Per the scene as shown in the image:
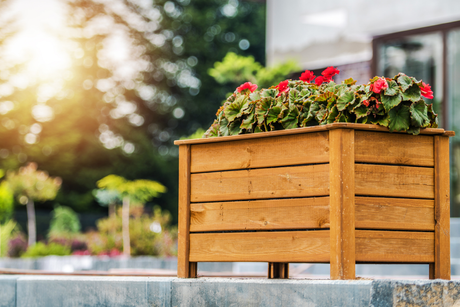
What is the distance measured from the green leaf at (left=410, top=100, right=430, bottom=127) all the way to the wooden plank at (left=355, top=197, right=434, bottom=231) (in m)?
0.36

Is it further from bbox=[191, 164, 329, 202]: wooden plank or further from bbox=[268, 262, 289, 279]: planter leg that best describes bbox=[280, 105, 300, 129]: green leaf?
bbox=[268, 262, 289, 279]: planter leg

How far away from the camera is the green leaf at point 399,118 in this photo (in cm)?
263

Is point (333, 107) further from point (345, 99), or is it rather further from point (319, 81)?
point (319, 81)

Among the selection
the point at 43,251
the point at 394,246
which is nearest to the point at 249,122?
the point at 394,246

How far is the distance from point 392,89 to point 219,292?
48.7 inches

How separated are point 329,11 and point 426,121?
7.03 m

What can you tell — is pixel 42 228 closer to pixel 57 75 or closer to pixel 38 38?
pixel 57 75

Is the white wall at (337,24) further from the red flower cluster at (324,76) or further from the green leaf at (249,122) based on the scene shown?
the green leaf at (249,122)

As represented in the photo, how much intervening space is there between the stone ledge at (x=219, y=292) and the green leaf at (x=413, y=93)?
833 millimetres

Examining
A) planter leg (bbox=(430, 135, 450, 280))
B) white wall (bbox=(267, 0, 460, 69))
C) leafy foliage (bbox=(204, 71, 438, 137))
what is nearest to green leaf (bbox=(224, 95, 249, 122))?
leafy foliage (bbox=(204, 71, 438, 137))

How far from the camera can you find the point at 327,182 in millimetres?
2598

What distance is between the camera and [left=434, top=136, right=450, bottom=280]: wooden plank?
2768 mm

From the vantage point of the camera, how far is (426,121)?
2.70 meters

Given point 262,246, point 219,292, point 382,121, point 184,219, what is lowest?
point 219,292
